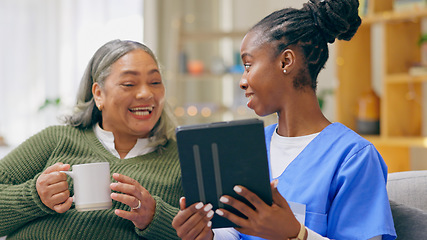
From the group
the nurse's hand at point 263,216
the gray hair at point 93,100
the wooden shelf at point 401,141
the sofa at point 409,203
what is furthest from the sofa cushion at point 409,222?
the wooden shelf at point 401,141

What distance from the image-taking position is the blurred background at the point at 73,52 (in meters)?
3.89

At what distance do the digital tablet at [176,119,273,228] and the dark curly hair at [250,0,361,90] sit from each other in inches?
11.2

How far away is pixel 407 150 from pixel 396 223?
1.93 metres

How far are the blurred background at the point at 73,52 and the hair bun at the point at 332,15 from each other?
2.74 meters

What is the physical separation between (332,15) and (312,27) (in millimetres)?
49

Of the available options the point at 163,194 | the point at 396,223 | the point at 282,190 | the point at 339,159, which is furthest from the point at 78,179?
the point at 396,223

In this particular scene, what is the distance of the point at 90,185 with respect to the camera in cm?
101

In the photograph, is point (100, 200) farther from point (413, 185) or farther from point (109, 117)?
point (413, 185)

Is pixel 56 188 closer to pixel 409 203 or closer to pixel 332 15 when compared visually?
pixel 332 15

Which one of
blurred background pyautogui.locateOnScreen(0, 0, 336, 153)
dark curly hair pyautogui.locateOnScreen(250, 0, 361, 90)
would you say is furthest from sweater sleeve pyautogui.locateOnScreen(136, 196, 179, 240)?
blurred background pyautogui.locateOnScreen(0, 0, 336, 153)

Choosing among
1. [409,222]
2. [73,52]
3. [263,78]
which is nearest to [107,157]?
[263,78]

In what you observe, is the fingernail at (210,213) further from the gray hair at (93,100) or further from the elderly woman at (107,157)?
the gray hair at (93,100)

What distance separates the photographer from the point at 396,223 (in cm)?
103

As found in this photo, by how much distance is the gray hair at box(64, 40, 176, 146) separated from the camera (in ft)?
4.41
